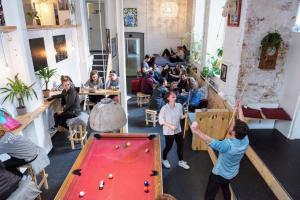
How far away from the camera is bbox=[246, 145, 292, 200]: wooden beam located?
139 inches

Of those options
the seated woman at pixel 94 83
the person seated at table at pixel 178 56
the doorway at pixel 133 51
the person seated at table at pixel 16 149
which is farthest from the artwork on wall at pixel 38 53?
the person seated at table at pixel 178 56

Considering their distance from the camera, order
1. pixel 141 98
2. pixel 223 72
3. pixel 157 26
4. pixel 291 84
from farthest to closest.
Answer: pixel 157 26 → pixel 141 98 → pixel 223 72 → pixel 291 84

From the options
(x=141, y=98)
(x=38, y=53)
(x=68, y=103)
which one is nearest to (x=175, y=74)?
(x=141, y=98)

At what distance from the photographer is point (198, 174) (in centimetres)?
424

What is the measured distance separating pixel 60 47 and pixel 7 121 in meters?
3.22

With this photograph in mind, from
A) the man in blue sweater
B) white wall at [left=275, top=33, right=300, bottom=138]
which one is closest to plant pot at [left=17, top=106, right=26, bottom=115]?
the man in blue sweater

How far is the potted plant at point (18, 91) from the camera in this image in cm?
406

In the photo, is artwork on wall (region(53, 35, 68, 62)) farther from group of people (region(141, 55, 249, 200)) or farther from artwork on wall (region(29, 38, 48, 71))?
group of people (region(141, 55, 249, 200))

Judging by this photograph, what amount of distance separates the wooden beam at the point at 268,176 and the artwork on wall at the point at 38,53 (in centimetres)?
488

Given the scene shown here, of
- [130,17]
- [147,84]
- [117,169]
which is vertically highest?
[130,17]

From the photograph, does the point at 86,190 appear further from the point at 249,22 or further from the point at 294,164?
the point at 249,22

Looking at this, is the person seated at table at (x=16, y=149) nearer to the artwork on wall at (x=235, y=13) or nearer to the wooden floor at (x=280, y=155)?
the wooden floor at (x=280, y=155)

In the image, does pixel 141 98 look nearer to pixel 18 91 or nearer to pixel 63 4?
pixel 63 4

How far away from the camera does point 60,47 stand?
21.3ft
